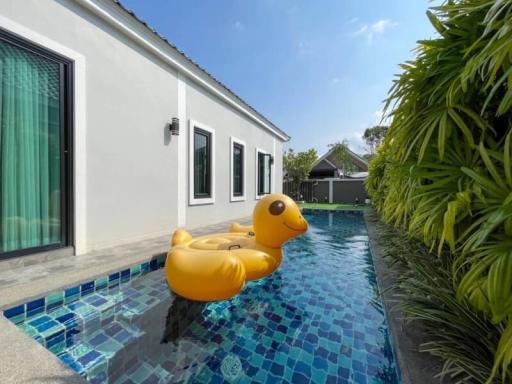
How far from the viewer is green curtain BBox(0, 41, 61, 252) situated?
10.1 ft

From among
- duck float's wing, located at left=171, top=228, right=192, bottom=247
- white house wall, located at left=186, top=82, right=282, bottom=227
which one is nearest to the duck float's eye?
duck float's wing, located at left=171, top=228, right=192, bottom=247

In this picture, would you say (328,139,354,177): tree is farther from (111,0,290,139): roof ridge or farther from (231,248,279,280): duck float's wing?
(231,248,279,280): duck float's wing

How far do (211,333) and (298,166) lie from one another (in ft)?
58.6

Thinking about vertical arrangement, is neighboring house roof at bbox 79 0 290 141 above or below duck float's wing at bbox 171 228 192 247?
above

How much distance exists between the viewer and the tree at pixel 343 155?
32.0 metres

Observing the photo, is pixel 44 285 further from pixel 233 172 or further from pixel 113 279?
pixel 233 172

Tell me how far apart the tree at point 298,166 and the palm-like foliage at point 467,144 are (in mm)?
17793

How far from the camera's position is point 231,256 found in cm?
269

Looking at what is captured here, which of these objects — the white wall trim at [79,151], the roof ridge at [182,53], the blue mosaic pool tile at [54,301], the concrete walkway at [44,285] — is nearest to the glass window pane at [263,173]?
the roof ridge at [182,53]

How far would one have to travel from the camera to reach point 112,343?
2.38 m

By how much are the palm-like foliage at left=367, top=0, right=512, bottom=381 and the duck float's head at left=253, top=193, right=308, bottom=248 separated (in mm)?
1552

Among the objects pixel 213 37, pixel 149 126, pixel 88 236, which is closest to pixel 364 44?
pixel 213 37

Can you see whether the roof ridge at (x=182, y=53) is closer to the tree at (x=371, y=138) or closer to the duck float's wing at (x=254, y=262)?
the duck float's wing at (x=254, y=262)

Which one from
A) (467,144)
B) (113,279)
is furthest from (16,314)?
(467,144)
